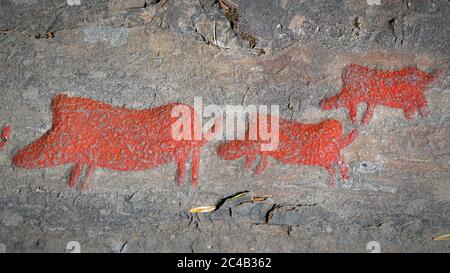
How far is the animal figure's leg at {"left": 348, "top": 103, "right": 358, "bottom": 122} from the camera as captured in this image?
7.93 ft

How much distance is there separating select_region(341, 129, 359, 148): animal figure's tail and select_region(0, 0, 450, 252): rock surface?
0.15 feet

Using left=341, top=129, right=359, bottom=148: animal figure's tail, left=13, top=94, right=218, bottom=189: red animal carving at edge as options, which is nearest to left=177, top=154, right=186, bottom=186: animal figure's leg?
left=13, top=94, right=218, bottom=189: red animal carving at edge

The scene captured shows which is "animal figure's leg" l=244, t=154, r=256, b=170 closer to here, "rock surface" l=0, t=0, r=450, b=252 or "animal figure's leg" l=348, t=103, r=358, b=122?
"rock surface" l=0, t=0, r=450, b=252

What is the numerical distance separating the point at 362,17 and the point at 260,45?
26.7 inches

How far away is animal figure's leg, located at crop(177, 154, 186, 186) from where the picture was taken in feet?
Result: 7.82

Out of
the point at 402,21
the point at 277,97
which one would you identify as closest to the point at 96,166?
the point at 277,97

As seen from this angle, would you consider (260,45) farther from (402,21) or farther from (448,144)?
(448,144)

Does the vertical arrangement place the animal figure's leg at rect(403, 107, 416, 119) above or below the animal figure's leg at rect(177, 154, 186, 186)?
above

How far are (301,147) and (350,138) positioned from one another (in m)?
0.32

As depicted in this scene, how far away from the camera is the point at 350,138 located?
2.42 meters

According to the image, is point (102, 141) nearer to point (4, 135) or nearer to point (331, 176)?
point (4, 135)

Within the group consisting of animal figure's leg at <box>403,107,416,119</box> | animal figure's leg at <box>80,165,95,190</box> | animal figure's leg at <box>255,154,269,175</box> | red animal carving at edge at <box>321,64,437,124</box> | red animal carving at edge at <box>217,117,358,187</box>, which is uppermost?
red animal carving at edge at <box>321,64,437,124</box>
